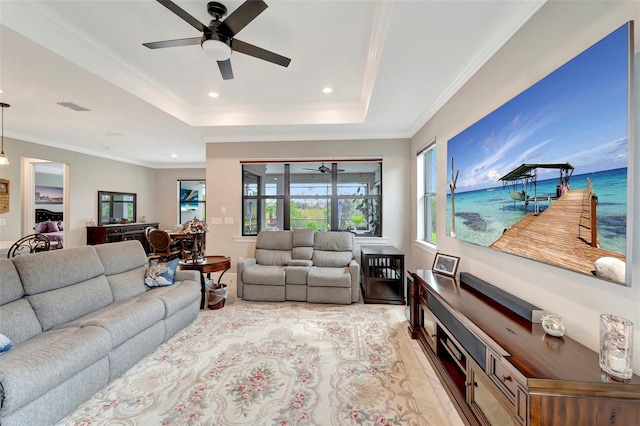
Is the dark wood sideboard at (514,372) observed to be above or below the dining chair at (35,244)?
below

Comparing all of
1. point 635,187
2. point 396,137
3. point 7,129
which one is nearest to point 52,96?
point 7,129

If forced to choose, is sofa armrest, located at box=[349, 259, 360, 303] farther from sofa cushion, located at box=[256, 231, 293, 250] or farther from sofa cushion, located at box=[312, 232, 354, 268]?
sofa cushion, located at box=[256, 231, 293, 250]

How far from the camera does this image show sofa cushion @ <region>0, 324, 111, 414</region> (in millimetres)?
A: 1339

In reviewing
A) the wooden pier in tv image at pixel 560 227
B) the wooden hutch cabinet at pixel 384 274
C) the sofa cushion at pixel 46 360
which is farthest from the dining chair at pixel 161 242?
the wooden pier in tv image at pixel 560 227

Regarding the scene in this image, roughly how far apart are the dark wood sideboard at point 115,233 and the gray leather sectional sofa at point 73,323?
426cm

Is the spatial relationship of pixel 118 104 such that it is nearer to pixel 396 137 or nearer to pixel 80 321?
pixel 80 321

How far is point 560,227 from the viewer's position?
1332 mm

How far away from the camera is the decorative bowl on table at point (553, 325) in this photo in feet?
4.28

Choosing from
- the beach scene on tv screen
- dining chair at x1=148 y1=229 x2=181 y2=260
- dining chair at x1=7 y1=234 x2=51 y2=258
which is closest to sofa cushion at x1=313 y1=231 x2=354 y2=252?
the beach scene on tv screen

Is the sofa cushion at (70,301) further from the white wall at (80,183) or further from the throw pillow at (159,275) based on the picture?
the white wall at (80,183)

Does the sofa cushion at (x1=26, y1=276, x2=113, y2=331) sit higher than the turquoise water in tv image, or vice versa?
the turquoise water in tv image

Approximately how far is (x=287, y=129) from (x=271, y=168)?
94 cm

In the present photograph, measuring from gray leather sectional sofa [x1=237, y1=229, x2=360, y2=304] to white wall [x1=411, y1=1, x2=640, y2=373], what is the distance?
5.48 feet

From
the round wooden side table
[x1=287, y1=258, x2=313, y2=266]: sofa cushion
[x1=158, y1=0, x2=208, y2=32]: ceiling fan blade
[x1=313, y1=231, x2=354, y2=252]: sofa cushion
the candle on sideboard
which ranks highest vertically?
[x1=158, y1=0, x2=208, y2=32]: ceiling fan blade
